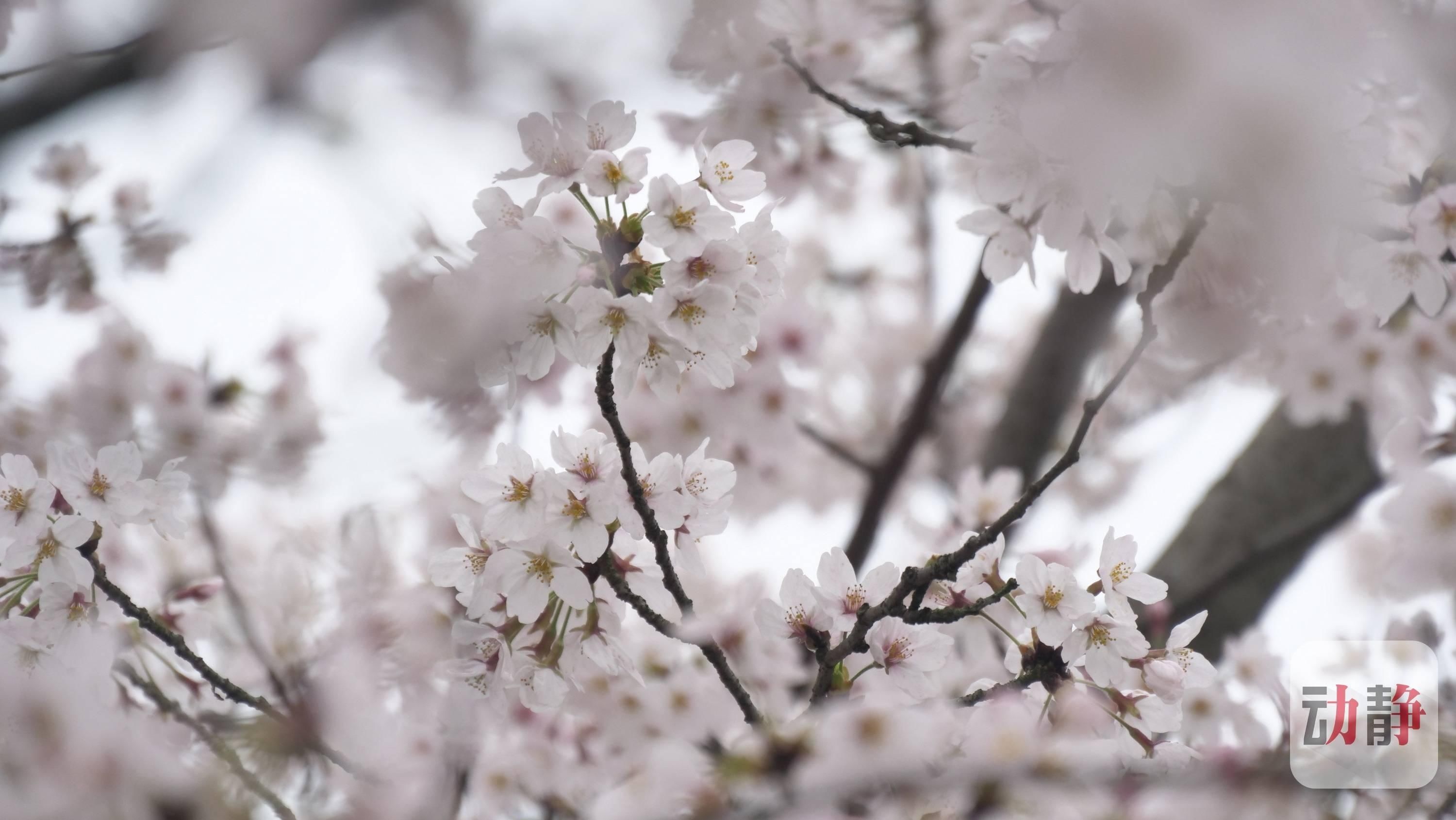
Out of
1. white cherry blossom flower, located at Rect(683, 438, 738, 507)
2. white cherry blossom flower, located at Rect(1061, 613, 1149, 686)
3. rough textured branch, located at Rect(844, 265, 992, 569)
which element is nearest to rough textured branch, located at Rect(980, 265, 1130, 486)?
rough textured branch, located at Rect(844, 265, 992, 569)

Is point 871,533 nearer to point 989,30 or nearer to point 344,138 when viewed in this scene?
point 989,30

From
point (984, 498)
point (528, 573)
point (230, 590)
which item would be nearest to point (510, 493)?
point (528, 573)

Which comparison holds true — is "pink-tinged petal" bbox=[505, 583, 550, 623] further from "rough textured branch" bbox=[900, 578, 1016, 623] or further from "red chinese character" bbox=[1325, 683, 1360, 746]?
"red chinese character" bbox=[1325, 683, 1360, 746]

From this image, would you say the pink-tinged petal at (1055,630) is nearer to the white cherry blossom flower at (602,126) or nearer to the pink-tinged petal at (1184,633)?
the pink-tinged petal at (1184,633)

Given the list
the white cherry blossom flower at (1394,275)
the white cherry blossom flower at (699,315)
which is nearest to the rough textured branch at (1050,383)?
the white cherry blossom flower at (1394,275)

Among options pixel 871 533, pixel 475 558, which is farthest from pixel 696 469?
pixel 871 533

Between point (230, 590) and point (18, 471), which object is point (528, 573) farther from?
point (230, 590)
